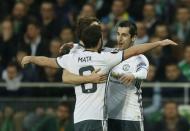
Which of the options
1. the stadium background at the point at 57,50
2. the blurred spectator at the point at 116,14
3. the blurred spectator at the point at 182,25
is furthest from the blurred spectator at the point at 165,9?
the blurred spectator at the point at 116,14

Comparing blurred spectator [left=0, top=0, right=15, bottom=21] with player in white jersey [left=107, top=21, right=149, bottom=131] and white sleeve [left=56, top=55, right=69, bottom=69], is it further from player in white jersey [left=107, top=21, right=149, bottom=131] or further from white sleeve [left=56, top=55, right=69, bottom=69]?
white sleeve [left=56, top=55, right=69, bottom=69]

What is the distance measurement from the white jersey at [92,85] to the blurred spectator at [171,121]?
404cm

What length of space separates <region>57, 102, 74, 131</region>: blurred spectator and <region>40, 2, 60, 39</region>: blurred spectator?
9.94ft

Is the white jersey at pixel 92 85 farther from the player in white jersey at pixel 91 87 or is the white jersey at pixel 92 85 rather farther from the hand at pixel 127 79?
the hand at pixel 127 79

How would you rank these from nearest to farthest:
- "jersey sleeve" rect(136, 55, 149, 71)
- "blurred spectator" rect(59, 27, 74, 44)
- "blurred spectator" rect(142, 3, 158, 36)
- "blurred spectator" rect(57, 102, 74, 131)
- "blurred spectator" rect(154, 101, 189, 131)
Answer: "jersey sleeve" rect(136, 55, 149, 71)
"blurred spectator" rect(57, 102, 74, 131)
"blurred spectator" rect(154, 101, 189, 131)
"blurred spectator" rect(59, 27, 74, 44)
"blurred spectator" rect(142, 3, 158, 36)

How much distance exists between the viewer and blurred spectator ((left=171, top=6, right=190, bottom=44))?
15680 mm

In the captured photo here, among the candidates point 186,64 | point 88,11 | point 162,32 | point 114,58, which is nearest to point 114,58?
point 114,58

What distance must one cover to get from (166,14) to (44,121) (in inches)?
163

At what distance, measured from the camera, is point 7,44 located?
16203 millimetres

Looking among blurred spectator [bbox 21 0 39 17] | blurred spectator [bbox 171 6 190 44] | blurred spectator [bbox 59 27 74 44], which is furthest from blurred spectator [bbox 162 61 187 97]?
blurred spectator [bbox 21 0 39 17]

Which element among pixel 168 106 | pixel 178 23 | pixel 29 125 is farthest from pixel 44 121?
pixel 178 23

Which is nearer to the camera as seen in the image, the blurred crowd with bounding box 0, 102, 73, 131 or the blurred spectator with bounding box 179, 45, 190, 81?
the blurred crowd with bounding box 0, 102, 73, 131

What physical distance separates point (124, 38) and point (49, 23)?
6.62 meters

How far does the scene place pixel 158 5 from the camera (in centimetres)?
1667
